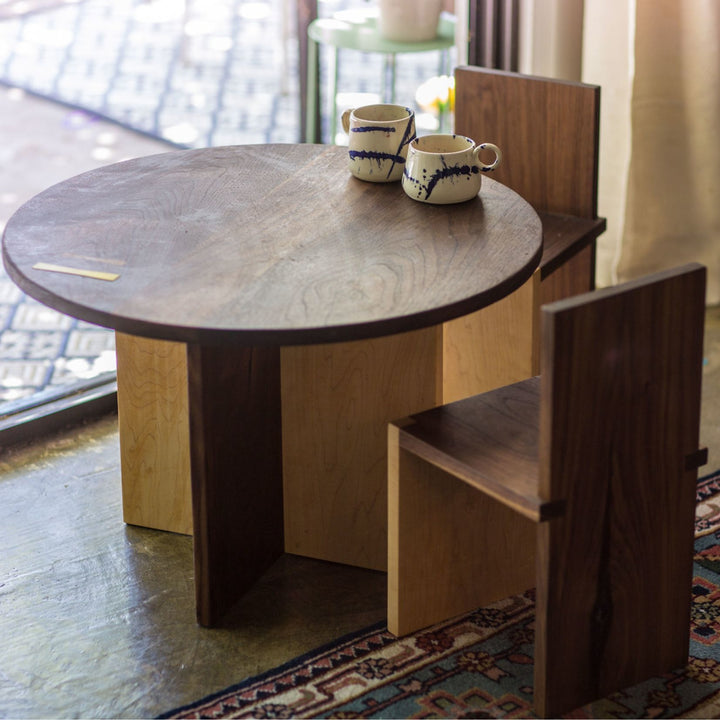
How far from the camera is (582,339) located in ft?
5.28

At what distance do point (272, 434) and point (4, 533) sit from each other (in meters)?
0.59

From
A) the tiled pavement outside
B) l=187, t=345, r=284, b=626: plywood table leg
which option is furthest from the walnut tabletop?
the tiled pavement outside

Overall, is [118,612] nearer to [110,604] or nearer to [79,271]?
[110,604]

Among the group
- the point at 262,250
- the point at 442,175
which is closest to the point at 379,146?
the point at 442,175

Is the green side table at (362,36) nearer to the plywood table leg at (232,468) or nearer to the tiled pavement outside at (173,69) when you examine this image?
the tiled pavement outside at (173,69)

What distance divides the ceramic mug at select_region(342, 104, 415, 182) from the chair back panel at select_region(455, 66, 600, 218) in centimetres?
48

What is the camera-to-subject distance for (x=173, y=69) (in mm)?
4738

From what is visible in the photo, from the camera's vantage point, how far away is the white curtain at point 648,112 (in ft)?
9.77

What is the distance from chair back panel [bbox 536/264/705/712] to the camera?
163 cm

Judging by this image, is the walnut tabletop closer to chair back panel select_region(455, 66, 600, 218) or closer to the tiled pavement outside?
chair back panel select_region(455, 66, 600, 218)

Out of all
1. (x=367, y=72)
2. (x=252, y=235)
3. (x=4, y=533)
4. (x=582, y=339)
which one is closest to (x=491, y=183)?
(x=252, y=235)

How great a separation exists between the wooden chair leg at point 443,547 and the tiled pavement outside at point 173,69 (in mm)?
1832

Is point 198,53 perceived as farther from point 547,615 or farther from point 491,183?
point 547,615

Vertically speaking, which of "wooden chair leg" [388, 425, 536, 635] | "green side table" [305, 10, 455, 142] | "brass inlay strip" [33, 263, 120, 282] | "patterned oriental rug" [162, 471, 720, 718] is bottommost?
"patterned oriental rug" [162, 471, 720, 718]
